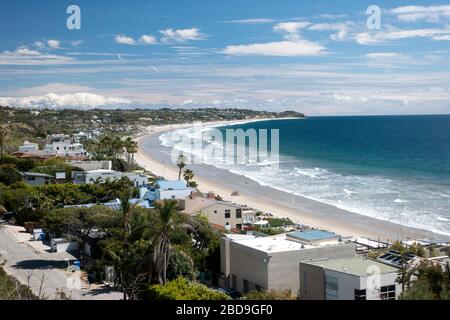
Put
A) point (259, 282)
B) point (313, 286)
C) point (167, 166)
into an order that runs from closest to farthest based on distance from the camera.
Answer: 1. point (313, 286)
2. point (259, 282)
3. point (167, 166)

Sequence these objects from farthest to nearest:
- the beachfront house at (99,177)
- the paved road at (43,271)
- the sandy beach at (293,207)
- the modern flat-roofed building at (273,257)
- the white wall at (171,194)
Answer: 1. the beachfront house at (99,177)
2. the white wall at (171,194)
3. the sandy beach at (293,207)
4. the paved road at (43,271)
5. the modern flat-roofed building at (273,257)

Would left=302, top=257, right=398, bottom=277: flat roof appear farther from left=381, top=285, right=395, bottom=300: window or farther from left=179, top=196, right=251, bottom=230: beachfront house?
left=179, top=196, right=251, bottom=230: beachfront house

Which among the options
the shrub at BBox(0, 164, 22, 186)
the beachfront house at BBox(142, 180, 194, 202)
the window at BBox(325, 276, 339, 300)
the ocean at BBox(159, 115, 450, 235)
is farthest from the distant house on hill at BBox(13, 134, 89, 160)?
the window at BBox(325, 276, 339, 300)

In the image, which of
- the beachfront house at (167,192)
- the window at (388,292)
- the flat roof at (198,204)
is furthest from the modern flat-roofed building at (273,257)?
the beachfront house at (167,192)

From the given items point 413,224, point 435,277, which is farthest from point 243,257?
point 413,224

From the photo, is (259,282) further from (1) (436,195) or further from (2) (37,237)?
(1) (436,195)

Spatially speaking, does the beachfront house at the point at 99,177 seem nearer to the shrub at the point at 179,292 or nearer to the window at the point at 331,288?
the shrub at the point at 179,292
